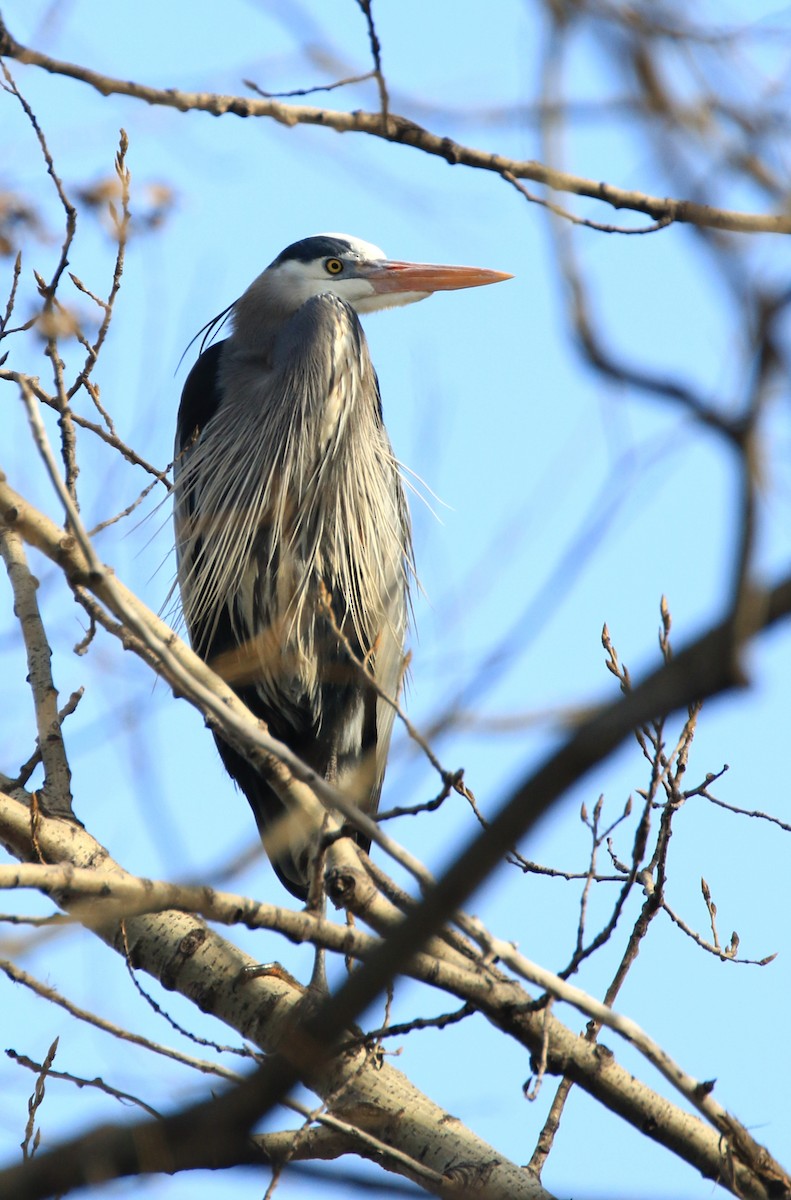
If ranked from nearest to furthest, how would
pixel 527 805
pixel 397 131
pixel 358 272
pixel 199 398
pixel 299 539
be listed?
pixel 527 805 → pixel 397 131 → pixel 299 539 → pixel 199 398 → pixel 358 272

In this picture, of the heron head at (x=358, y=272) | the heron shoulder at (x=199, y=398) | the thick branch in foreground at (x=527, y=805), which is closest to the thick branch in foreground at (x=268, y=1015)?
the thick branch in foreground at (x=527, y=805)

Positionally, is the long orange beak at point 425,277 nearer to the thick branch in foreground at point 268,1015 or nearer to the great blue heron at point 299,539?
the great blue heron at point 299,539

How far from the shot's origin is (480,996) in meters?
1.76

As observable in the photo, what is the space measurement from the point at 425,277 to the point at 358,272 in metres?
0.21

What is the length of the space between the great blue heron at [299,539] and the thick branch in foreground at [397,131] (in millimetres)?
1358

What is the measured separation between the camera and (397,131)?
196 cm

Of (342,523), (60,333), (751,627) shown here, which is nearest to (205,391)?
(342,523)

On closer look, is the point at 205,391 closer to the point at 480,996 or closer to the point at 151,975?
the point at 151,975

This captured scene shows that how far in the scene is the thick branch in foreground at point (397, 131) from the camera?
1.77 m

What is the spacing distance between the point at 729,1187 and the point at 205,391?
2714mm

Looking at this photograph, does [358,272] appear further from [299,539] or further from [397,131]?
[397,131]

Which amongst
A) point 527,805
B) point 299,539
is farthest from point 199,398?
point 527,805

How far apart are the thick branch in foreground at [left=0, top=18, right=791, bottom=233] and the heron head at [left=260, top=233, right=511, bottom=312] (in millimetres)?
2187

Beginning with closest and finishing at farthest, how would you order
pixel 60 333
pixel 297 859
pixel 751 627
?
pixel 751 627
pixel 60 333
pixel 297 859
